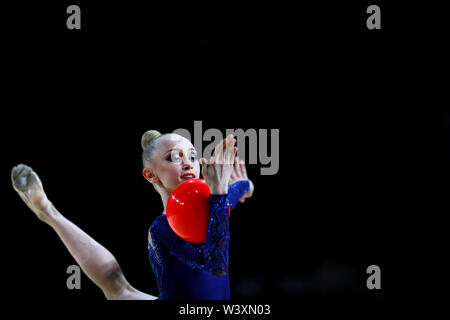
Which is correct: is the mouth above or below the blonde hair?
below

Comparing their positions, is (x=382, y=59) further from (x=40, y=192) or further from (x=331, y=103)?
(x=40, y=192)

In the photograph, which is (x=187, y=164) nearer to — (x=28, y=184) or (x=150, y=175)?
(x=150, y=175)

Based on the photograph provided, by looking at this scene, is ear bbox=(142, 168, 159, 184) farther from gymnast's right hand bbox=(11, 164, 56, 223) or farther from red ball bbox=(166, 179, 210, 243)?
gymnast's right hand bbox=(11, 164, 56, 223)

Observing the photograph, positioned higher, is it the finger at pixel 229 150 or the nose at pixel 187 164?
the finger at pixel 229 150

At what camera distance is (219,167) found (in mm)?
1426

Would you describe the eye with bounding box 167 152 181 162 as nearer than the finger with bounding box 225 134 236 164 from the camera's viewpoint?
No

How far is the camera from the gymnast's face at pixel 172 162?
5.54ft

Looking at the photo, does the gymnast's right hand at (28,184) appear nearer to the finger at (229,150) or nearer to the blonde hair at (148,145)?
the blonde hair at (148,145)

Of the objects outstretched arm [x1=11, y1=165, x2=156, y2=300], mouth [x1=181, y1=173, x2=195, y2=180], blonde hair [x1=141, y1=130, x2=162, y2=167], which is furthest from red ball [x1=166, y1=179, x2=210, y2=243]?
outstretched arm [x1=11, y1=165, x2=156, y2=300]

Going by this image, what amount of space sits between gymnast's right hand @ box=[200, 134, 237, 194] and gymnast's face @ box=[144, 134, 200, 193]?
0.88 ft

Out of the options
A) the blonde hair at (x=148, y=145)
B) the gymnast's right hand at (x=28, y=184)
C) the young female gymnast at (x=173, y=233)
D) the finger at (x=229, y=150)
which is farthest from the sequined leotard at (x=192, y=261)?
the gymnast's right hand at (x=28, y=184)

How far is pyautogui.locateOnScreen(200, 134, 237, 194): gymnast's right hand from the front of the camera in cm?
142

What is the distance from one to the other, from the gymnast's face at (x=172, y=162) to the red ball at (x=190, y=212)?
0.20 meters

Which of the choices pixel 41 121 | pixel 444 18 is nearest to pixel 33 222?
pixel 41 121
